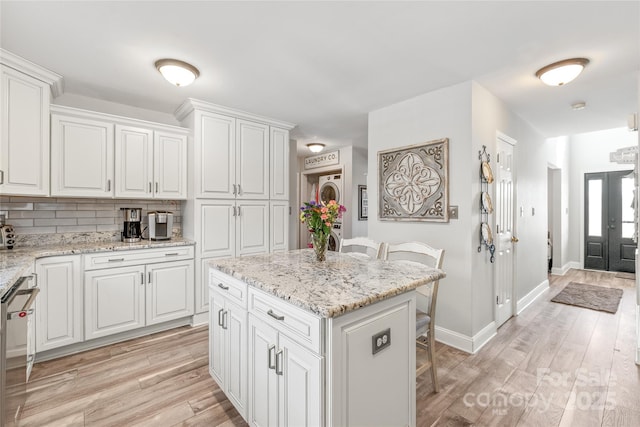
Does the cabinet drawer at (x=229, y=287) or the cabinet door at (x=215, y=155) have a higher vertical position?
the cabinet door at (x=215, y=155)

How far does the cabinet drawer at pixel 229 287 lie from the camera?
161 centimetres

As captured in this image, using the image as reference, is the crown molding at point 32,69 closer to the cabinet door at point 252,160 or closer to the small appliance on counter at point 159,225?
the small appliance on counter at point 159,225

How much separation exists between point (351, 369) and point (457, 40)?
7.13 feet

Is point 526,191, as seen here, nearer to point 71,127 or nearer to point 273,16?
point 273,16

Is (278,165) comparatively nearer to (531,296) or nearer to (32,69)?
(32,69)

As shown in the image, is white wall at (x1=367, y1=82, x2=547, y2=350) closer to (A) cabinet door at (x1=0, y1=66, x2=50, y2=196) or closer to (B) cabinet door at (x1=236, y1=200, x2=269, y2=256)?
(B) cabinet door at (x1=236, y1=200, x2=269, y2=256)

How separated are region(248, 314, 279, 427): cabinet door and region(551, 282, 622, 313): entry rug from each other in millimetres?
4265

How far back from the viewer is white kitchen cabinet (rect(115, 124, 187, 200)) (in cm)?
292

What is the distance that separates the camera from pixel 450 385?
2062 millimetres

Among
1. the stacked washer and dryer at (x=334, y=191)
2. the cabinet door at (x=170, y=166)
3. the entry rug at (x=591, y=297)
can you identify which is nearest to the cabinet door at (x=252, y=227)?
the cabinet door at (x=170, y=166)

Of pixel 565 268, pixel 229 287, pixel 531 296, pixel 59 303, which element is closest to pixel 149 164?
pixel 59 303

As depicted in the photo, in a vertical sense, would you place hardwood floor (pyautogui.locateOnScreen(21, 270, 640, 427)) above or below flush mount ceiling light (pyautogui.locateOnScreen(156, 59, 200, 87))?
below

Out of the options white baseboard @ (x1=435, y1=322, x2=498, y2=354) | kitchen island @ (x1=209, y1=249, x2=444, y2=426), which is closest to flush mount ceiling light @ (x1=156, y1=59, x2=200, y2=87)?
kitchen island @ (x1=209, y1=249, x2=444, y2=426)

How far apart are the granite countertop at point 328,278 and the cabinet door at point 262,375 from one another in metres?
0.22
